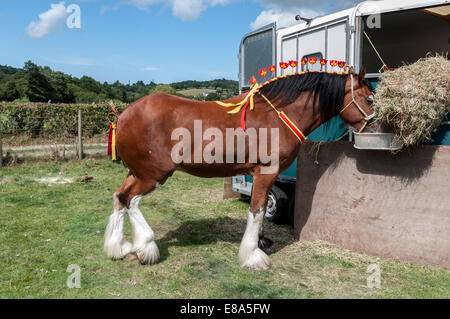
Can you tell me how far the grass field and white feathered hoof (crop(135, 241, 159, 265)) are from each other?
3.1 inches

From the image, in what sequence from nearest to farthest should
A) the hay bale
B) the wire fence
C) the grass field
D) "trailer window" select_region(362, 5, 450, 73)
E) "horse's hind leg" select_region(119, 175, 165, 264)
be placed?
the grass field
the hay bale
"horse's hind leg" select_region(119, 175, 165, 264)
"trailer window" select_region(362, 5, 450, 73)
the wire fence

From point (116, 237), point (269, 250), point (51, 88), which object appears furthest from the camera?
point (51, 88)

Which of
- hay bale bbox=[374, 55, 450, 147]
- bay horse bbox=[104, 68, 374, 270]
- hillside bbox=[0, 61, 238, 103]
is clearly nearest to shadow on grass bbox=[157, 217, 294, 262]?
bay horse bbox=[104, 68, 374, 270]

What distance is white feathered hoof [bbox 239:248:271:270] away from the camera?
3.62 m

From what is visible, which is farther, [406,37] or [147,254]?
[406,37]

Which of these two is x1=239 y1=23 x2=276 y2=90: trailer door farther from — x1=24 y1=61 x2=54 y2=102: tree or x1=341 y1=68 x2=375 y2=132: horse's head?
x1=24 y1=61 x2=54 y2=102: tree

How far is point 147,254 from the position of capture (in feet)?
11.9

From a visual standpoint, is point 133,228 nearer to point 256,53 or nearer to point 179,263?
point 179,263

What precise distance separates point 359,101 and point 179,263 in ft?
8.83

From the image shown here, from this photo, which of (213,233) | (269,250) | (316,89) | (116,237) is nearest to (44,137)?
(213,233)

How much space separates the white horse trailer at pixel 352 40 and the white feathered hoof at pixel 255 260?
1741mm

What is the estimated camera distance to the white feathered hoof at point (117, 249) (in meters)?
3.76

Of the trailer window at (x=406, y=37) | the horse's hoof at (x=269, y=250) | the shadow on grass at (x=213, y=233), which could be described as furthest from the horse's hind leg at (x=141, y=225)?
the trailer window at (x=406, y=37)
